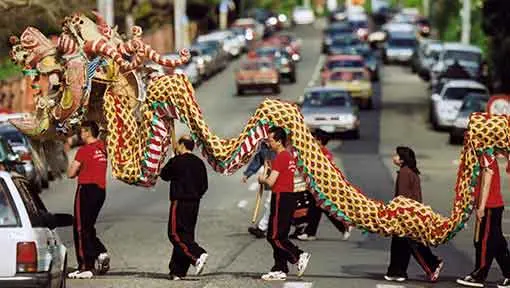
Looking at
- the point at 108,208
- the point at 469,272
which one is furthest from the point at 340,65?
the point at 469,272

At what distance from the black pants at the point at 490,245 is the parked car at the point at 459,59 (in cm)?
4751

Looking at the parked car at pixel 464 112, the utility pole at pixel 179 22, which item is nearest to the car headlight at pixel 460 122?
the parked car at pixel 464 112

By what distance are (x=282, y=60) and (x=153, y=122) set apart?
186ft

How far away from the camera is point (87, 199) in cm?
1897

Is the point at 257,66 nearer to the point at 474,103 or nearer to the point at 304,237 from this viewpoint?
the point at 474,103

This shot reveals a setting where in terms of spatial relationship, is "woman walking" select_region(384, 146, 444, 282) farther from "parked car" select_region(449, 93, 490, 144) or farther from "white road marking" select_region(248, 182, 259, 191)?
"parked car" select_region(449, 93, 490, 144)

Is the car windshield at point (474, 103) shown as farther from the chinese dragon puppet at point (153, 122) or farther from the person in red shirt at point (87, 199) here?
the person in red shirt at point (87, 199)

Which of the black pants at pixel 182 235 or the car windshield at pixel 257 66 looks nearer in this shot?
the black pants at pixel 182 235

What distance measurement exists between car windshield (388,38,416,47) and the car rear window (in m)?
73.9

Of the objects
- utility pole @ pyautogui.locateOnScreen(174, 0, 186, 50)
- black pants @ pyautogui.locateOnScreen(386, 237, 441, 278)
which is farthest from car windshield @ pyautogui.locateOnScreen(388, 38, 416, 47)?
black pants @ pyautogui.locateOnScreen(386, 237, 441, 278)

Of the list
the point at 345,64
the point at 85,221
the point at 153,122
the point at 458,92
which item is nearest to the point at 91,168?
the point at 85,221

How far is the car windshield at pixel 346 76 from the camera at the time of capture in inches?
2436

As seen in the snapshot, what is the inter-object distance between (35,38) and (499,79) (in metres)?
47.9

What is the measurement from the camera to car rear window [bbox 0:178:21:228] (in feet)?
45.9
